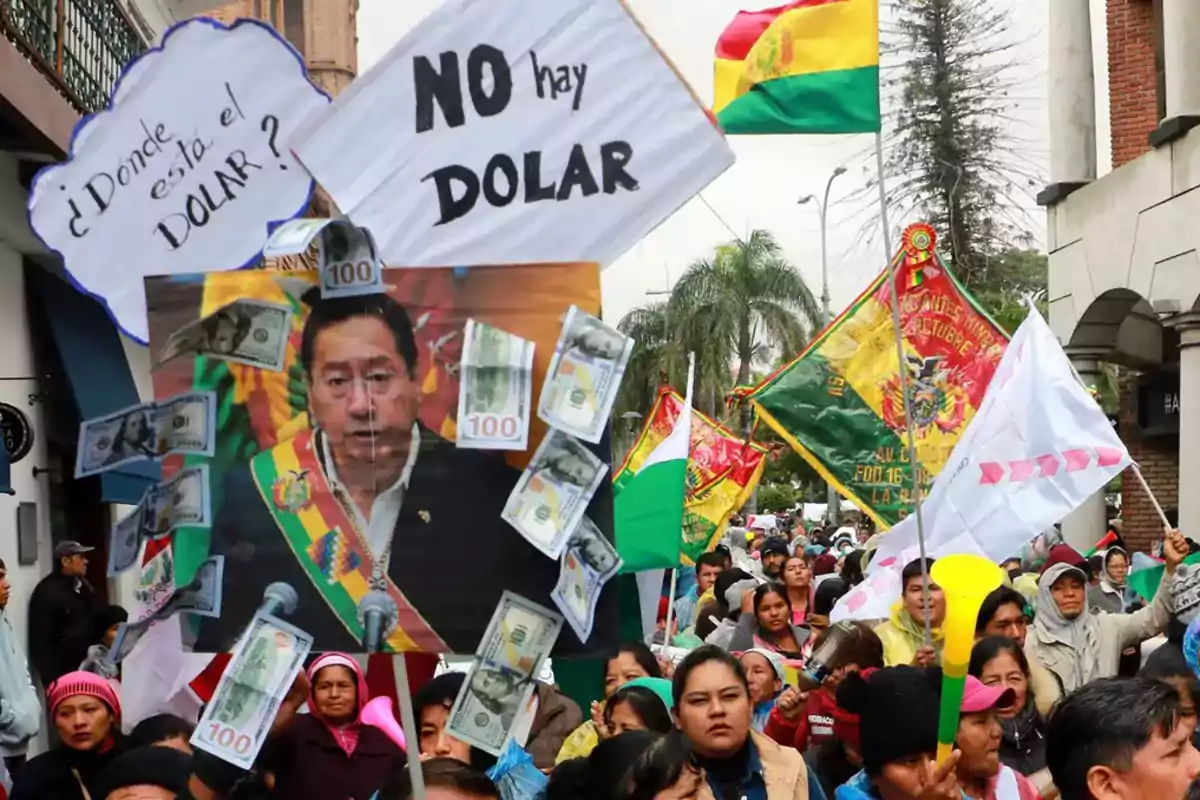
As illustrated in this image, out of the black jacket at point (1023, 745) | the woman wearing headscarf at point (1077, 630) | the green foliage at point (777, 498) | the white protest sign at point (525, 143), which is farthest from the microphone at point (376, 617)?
the green foliage at point (777, 498)

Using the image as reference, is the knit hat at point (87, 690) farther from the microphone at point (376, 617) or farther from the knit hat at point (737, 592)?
the knit hat at point (737, 592)

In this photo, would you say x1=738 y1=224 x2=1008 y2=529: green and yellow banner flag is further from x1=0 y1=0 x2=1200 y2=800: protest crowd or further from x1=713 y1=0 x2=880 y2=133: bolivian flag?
x1=713 y1=0 x2=880 y2=133: bolivian flag

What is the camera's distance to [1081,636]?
26.6 feet

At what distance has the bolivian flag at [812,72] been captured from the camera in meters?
7.00

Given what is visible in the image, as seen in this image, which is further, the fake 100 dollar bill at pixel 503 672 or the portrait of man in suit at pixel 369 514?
the portrait of man in suit at pixel 369 514

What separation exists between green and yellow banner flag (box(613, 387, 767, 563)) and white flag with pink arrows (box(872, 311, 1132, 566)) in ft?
19.2

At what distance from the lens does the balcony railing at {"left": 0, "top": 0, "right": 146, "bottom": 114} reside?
36.8 feet

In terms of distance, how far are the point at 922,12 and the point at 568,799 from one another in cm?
3308

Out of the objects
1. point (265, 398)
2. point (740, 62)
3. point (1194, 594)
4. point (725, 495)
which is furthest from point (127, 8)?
point (265, 398)

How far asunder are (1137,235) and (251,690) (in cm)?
1770

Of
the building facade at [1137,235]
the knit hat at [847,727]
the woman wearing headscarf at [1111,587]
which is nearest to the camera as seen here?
the knit hat at [847,727]

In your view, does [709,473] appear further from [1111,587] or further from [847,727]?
[847,727]

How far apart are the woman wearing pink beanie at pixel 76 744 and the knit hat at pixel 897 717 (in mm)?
2529

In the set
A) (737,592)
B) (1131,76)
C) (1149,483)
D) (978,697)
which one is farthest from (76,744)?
(1131,76)
